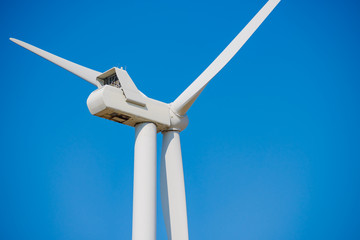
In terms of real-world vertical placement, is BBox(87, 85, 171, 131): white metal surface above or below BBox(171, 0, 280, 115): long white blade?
below

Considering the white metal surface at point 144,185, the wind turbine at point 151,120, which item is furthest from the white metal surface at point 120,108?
the white metal surface at point 144,185

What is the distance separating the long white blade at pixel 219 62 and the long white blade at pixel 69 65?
116 inches

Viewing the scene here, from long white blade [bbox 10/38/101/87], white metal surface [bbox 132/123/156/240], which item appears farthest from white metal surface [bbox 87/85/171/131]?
long white blade [bbox 10/38/101/87]

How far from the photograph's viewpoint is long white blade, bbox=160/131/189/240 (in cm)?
1517

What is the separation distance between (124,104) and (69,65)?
138 inches

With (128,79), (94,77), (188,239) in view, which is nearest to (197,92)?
(128,79)

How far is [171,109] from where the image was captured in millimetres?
16219

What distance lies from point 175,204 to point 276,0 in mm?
7796

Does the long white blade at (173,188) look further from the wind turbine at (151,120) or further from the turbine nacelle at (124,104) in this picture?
the turbine nacelle at (124,104)

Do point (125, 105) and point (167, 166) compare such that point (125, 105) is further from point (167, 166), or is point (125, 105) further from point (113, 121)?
point (167, 166)

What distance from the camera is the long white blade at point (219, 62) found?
15.3 meters

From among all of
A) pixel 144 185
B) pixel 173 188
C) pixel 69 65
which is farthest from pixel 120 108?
pixel 69 65

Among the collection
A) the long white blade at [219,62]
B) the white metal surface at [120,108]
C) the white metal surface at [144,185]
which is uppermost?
the long white blade at [219,62]

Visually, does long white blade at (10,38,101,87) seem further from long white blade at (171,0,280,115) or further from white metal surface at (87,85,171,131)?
long white blade at (171,0,280,115)
